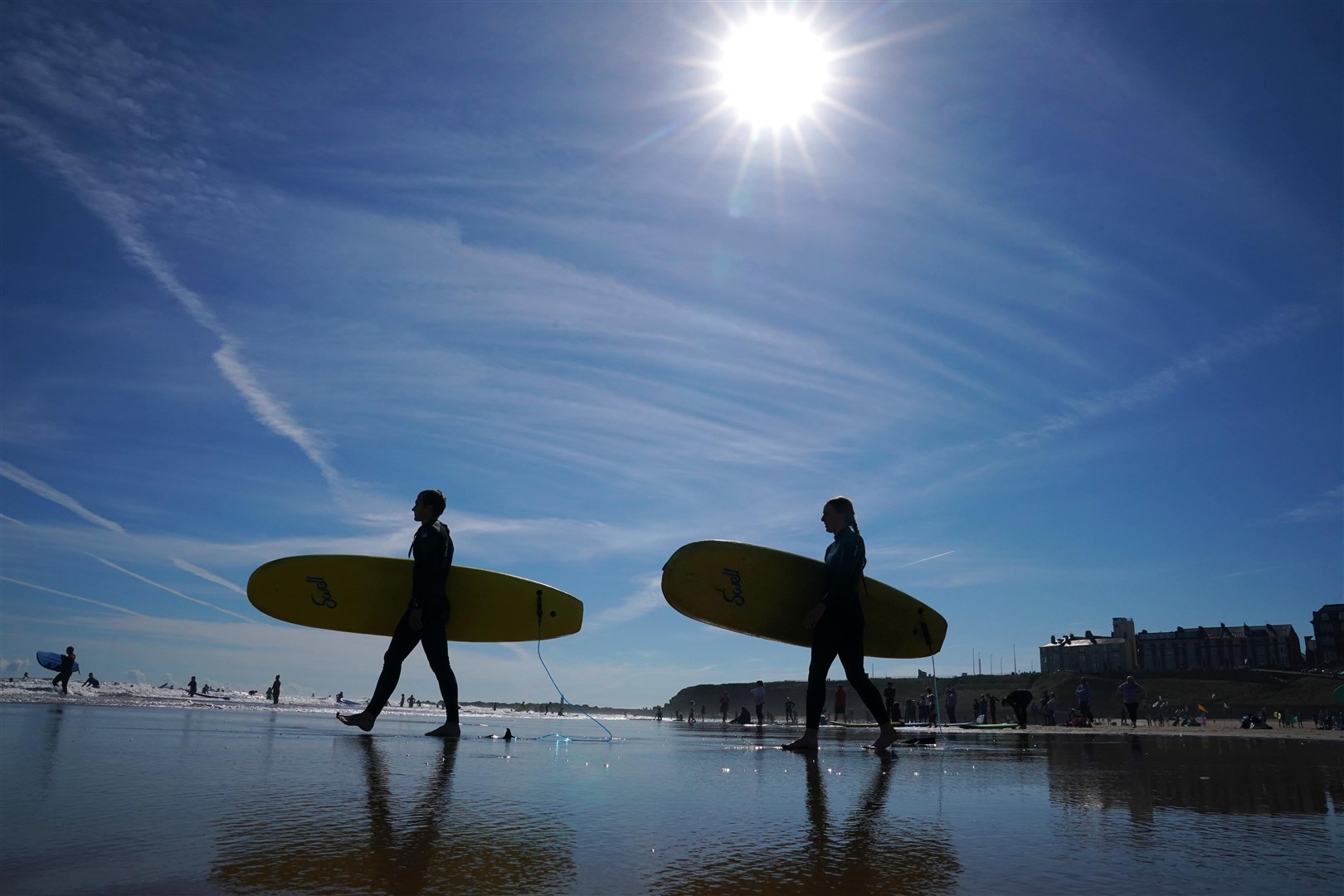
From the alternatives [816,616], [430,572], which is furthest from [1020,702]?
[430,572]

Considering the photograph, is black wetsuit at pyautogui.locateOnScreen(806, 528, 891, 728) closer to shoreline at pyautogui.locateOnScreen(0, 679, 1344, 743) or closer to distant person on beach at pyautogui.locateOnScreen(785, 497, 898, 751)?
distant person on beach at pyautogui.locateOnScreen(785, 497, 898, 751)

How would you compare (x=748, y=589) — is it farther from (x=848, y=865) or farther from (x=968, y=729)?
(x=968, y=729)

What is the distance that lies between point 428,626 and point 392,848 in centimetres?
663

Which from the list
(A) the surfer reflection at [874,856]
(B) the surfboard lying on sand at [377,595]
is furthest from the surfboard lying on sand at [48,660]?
(A) the surfer reflection at [874,856]

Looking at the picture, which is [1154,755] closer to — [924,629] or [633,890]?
[924,629]

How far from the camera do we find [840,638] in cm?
768

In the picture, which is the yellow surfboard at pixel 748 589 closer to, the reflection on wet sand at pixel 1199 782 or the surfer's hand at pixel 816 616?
the surfer's hand at pixel 816 616

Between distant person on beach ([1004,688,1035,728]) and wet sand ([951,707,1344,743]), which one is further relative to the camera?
distant person on beach ([1004,688,1035,728])

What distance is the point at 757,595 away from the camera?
10.5 metres

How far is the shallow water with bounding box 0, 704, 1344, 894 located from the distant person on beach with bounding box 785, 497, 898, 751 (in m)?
2.03

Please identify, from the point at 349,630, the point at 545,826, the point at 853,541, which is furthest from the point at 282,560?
the point at 545,826

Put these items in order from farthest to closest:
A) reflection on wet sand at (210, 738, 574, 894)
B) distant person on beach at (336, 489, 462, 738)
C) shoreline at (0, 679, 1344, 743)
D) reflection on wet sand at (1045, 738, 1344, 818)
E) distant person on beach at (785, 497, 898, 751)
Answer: shoreline at (0, 679, 1344, 743)
distant person on beach at (336, 489, 462, 738)
distant person on beach at (785, 497, 898, 751)
reflection on wet sand at (1045, 738, 1344, 818)
reflection on wet sand at (210, 738, 574, 894)

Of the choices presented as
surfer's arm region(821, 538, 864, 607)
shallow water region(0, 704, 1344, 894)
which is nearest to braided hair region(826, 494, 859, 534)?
surfer's arm region(821, 538, 864, 607)

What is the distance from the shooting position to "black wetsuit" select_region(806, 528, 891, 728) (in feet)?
25.0
